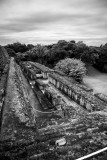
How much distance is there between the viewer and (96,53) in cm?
2941

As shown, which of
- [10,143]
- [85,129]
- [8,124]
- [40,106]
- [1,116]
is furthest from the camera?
[40,106]

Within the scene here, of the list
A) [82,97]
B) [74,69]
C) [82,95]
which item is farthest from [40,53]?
[82,97]

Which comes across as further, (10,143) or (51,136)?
(51,136)

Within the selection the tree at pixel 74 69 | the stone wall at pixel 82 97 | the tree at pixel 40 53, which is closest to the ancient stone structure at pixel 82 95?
the stone wall at pixel 82 97

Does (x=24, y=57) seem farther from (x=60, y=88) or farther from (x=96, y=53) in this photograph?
(x=60, y=88)

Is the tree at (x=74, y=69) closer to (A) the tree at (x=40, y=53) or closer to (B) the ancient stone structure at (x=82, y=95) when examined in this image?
(B) the ancient stone structure at (x=82, y=95)

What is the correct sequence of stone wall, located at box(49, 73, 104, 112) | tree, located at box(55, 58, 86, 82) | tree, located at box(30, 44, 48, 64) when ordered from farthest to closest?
1. tree, located at box(30, 44, 48, 64)
2. tree, located at box(55, 58, 86, 82)
3. stone wall, located at box(49, 73, 104, 112)

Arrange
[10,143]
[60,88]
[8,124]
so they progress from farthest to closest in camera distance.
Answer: [60,88], [8,124], [10,143]

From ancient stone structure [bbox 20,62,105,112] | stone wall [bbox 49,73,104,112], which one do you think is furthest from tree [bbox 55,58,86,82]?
stone wall [bbox 49,73,104,112]

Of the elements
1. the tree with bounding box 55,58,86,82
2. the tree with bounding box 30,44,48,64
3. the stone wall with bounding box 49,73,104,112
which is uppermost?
the tree with bounding box 30,44,48,64

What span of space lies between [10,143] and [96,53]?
2902cm

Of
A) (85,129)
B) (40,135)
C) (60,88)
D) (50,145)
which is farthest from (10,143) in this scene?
(60,88)

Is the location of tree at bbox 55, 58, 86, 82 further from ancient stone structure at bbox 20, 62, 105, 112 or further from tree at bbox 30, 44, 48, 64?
tree at bbox 30, 44, 48, 64

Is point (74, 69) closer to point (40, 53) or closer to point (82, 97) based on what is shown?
point (82, 97)
